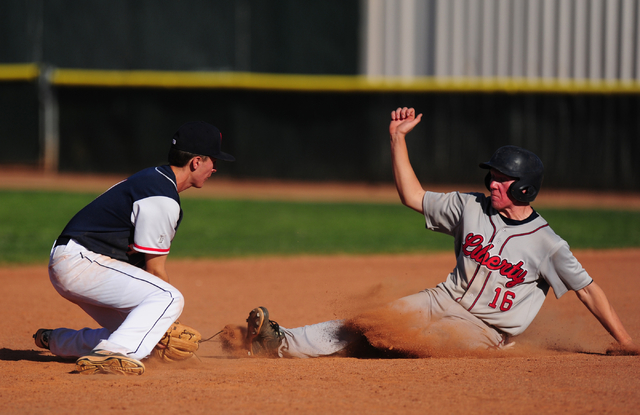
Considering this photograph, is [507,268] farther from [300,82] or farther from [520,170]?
[300,82]

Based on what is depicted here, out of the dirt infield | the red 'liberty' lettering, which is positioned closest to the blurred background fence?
the dirt infield

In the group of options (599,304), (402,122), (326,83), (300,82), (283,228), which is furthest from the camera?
(300,82)

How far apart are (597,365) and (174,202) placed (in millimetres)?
2582

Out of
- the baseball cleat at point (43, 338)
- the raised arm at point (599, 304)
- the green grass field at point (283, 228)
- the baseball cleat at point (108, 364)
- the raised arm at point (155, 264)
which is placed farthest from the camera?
the green grass field at point (283, 228)

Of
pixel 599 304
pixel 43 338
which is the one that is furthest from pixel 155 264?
pixel 599 304

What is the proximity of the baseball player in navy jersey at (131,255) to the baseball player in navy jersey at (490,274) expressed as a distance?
674 millimetres

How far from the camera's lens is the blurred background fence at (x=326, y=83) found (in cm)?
1598

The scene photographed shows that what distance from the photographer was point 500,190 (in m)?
4.20

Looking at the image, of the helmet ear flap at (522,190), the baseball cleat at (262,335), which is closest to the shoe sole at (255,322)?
the baseball cleat at (262,335)

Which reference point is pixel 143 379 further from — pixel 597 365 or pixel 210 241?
pixel 210 241

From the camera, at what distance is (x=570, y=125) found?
15914mm

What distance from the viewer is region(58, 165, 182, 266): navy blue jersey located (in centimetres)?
377

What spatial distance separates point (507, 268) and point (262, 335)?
1.52m

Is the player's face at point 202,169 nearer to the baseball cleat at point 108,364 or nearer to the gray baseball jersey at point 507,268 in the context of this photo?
the baseball cleat at point 108,364
